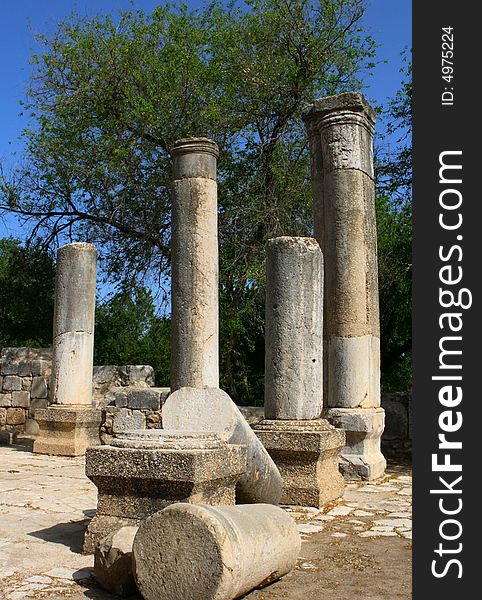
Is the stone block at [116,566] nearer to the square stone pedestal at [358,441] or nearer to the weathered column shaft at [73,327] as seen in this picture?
the square stone pedestal at [358,441]

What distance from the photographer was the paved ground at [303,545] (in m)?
4.49

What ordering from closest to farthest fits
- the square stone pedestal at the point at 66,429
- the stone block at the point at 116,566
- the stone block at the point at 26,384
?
the stone block at the point at 116,566, the square stone pedestal at the point at 66,429, the stone block at the point at 26,384

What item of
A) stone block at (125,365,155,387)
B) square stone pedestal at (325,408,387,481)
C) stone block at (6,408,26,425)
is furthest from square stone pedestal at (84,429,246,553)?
stone block at (6,408,26,425)

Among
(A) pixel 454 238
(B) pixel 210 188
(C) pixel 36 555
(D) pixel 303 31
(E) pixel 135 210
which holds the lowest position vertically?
(C) pixel 36 555

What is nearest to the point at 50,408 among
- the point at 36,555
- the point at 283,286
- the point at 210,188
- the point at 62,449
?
the point at 62,449

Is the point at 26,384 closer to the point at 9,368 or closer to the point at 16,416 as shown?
the point at 9,368

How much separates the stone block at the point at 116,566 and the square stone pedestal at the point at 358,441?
5.10 m

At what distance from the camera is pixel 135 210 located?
17828 millimetres

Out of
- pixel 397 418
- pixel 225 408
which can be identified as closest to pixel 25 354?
pixel 397 418

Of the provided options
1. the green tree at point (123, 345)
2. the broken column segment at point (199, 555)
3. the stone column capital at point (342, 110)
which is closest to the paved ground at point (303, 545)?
the broken column segment at point (199, 555)

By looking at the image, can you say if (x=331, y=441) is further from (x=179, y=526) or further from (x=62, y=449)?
(x=62, y=449)

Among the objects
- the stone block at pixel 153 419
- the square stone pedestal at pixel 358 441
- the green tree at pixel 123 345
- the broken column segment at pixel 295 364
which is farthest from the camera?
the green tree at pixel 123 345

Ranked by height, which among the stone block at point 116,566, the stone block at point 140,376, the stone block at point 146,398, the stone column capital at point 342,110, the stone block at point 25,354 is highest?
the stone column capital at point 342,110

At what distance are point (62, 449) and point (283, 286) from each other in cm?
622
